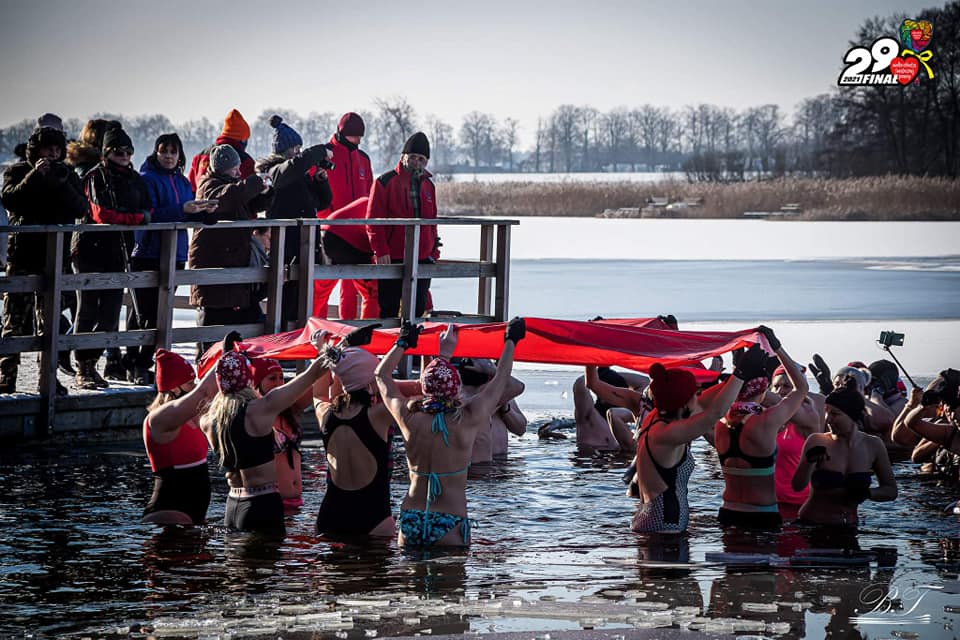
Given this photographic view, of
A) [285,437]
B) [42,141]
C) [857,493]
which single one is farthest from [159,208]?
[857,493]

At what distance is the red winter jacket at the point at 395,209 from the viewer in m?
13.0

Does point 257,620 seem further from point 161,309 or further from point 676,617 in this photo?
point 161,309

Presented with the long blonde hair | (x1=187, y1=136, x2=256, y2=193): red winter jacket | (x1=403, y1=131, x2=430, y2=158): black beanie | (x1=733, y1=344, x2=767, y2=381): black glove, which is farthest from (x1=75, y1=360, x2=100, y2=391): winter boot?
(x1=733, y1=344, x2=767, y2=381): black glove

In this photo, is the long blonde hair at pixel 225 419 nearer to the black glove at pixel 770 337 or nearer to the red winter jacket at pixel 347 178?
the black glove at pixel 770 337

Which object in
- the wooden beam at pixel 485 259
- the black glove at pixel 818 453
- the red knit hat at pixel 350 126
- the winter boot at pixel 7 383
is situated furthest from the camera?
the wooden beam at pixel 485 259

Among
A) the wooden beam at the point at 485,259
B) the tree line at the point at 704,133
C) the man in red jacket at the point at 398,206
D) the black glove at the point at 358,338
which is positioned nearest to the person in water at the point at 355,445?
the black glove at the point at 358,338

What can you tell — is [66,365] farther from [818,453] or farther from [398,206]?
[818,453]

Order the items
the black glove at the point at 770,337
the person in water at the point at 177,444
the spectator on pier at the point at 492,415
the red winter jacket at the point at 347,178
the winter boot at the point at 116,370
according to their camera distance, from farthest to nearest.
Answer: the red winter jacket at the point at 347,178 < the winter boot at the point at 116,370 < the spectator on pier at the point at 492,415 < the black glove at the point at 770,337 < the person in water at the point at 177,444

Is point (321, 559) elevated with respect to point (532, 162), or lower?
lower

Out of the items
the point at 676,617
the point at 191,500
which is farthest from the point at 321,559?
the point at 676,617

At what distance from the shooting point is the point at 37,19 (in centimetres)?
9056

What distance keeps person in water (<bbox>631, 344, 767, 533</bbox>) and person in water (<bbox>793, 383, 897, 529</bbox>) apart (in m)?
0.62

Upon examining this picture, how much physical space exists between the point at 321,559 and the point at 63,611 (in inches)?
61.1

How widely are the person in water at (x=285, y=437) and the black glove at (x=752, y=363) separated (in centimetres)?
266
